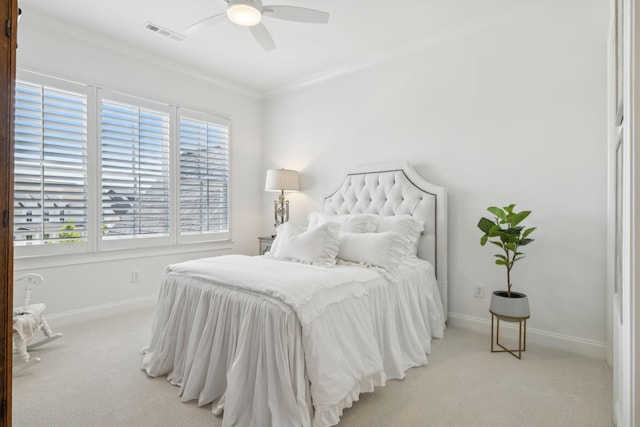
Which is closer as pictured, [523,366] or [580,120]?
[523,366]

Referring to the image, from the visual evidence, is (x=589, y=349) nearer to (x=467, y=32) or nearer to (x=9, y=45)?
(x=467, y=32)

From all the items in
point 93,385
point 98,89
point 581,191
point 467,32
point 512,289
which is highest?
point 467,32

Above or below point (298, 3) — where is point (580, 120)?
below

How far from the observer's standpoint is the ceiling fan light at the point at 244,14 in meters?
2.15

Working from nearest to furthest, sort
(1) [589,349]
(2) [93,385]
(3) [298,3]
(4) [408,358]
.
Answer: (2) [93,385] → (4) [408,358] → (1) [589,349] → (3) [298,3]

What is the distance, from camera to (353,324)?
1929 mm

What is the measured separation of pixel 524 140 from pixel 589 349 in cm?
171

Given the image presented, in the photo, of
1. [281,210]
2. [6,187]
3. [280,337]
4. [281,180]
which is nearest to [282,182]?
[281,180]

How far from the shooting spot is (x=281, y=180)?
4.14 metres

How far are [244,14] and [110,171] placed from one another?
2.25 m

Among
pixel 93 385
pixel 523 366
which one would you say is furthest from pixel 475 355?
pixel 93 385

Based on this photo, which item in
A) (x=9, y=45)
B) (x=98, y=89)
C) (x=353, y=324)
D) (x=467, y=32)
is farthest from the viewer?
(x=98, y=89)

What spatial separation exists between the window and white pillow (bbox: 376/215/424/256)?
7.81 ft

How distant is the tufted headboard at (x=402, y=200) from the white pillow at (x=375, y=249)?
0.53 meters
